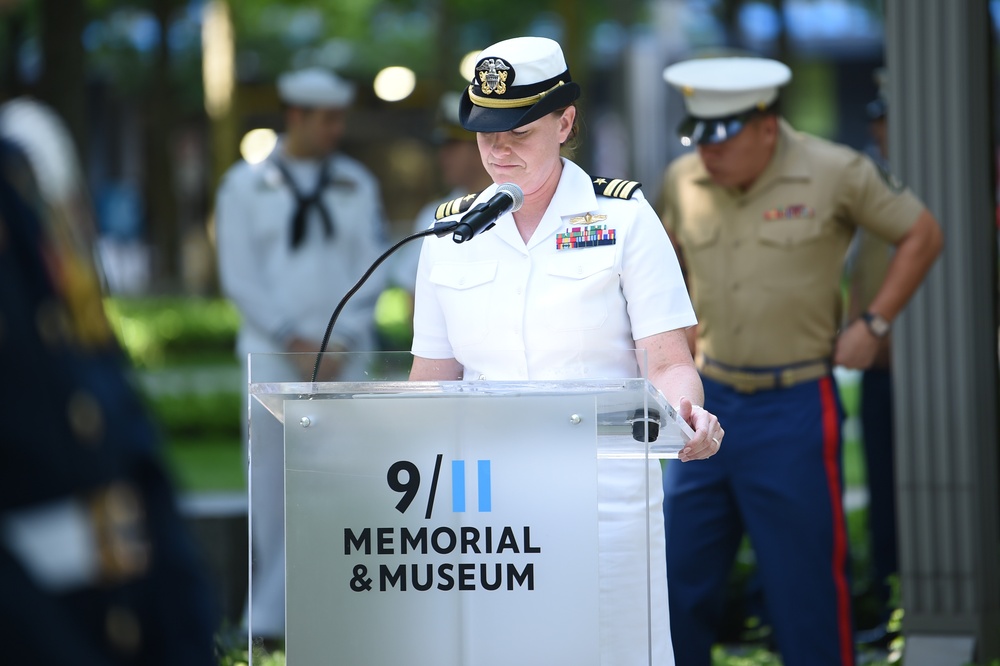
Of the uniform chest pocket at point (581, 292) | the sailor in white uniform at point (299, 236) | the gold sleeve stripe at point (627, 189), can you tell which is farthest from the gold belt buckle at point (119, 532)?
the sailor in white uniform at point (299, 236)

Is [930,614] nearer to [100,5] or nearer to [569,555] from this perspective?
[569,555]

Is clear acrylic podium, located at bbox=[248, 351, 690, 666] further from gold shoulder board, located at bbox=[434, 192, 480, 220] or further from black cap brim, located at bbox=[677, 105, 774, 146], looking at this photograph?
black cap brim, located at bbox=[677, 105, 774, 146]

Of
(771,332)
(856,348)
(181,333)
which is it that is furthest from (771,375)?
(181,333)

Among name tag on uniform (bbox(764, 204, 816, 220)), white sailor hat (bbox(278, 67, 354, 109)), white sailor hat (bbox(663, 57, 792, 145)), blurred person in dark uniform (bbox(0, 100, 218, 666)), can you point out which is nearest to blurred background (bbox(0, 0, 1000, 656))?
blurred person in dark uniform (bbox(0, 100, 218, 666))

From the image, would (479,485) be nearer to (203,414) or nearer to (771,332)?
(771,332)

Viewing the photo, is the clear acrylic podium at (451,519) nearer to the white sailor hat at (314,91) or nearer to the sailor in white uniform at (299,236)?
the sailor in white uniform at (299,236)

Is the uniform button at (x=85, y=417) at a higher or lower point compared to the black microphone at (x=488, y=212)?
higher

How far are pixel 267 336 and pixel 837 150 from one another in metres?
3.12

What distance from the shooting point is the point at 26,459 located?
150 centimetres

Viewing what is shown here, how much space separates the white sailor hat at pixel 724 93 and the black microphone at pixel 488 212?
1.77 m

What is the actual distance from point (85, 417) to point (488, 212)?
1636 mm

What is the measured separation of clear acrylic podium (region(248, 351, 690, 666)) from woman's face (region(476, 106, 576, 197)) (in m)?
0.72

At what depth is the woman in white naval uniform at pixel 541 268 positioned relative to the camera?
10.8 feet

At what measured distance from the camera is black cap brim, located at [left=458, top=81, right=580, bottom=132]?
3.34 metres
